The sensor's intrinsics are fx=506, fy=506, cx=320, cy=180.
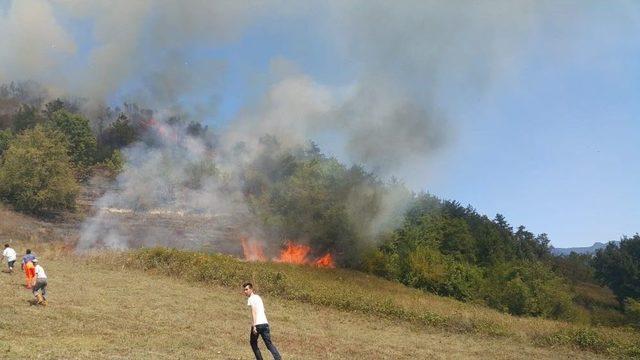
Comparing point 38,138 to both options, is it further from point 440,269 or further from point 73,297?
point 440,269

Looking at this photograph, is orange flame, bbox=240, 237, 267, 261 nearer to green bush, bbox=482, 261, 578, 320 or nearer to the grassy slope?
the grassy slope

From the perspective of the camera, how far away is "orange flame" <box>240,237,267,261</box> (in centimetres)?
6272

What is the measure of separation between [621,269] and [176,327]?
310ft

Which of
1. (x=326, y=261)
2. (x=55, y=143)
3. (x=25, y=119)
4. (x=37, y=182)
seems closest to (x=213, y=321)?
(x=326, y=261)

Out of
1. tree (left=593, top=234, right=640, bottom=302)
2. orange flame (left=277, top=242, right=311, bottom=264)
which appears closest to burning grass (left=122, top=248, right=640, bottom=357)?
orange flame (left=277, top=242, right=311, bottom=264)

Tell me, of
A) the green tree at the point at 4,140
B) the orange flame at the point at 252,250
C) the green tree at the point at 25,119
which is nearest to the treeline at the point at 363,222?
the orange flame at the point at 252,250

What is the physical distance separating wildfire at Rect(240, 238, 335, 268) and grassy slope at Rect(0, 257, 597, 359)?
75.0ft

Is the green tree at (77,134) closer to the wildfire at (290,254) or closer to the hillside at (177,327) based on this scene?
the wildfire at (290,254)

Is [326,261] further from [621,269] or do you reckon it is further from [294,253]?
[621,269]

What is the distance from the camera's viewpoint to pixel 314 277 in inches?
2175

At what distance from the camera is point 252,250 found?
64.0 meters

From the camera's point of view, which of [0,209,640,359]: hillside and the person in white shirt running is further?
the person in white shirt running

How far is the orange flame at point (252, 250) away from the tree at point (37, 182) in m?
24.7

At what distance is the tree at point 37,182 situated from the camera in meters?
66.6
